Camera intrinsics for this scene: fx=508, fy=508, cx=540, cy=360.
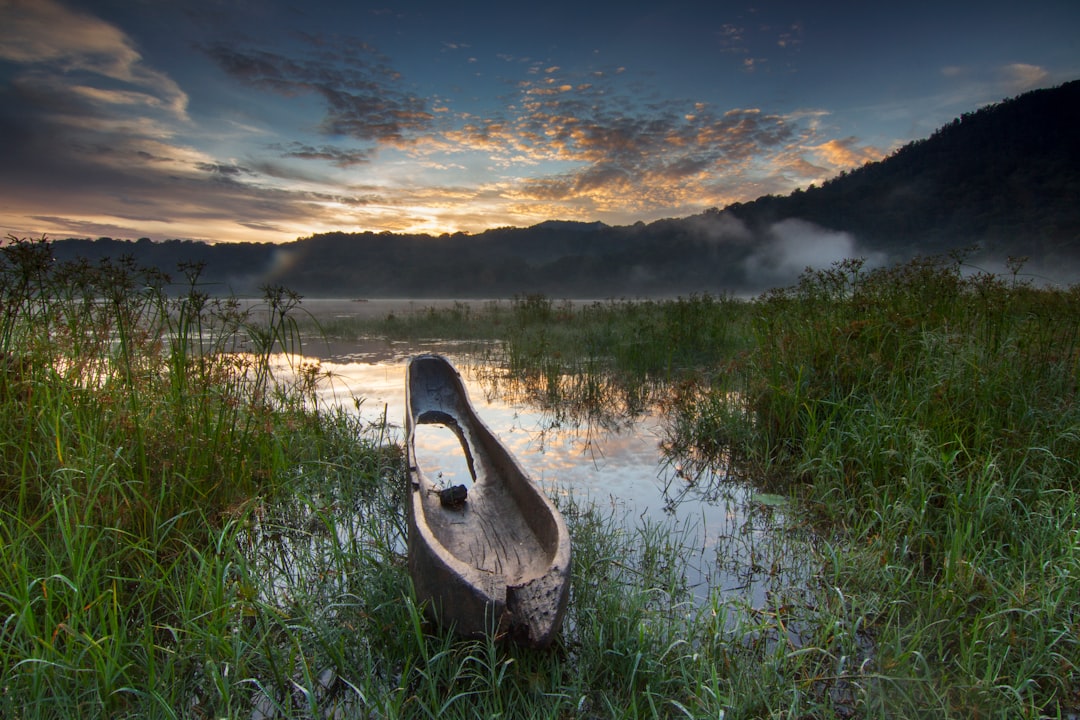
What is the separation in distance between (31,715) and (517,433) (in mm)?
4353

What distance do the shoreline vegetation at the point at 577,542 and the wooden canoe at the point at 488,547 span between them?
185 mm

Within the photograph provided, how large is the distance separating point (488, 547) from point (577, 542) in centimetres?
59

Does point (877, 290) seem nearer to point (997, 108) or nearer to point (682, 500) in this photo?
point (682, 500)

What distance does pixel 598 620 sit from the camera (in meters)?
2.48

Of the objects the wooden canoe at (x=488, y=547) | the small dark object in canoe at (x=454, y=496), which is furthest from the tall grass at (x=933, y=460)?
the small dark object in canoe at (x=454, y=496)

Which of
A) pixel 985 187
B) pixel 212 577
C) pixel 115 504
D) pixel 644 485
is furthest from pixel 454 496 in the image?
pixel 985 187

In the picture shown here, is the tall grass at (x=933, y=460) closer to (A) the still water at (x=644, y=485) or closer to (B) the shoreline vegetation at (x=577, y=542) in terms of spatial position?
(B) the shoreline vegetation at (x=577, y=542)

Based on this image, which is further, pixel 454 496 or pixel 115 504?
pixel 454 496

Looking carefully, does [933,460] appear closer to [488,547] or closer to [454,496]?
[488,547]

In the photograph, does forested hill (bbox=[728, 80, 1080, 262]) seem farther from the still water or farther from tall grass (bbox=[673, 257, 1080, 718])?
the still water

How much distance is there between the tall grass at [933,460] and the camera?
82.4 inches

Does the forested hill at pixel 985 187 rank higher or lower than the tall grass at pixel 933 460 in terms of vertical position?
higher

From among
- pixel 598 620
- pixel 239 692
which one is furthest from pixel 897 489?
pixel 239 692

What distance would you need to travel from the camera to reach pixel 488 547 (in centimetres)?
312
